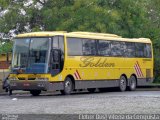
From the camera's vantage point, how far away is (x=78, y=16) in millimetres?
41656

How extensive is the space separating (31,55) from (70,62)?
227 cm


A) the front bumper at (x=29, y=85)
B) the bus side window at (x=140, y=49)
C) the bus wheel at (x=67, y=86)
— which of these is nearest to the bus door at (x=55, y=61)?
the front bumper at (x=29, y=85)

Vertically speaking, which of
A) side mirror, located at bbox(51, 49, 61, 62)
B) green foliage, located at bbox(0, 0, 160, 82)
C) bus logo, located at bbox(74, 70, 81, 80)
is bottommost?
bus logo, located at bbox(74, 70, 81, 80)

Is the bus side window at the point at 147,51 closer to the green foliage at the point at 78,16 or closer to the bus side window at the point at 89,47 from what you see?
the green foliage at the point at 78,16

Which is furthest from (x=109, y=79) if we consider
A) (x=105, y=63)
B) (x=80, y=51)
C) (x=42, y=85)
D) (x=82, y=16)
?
(x=82, y=16)

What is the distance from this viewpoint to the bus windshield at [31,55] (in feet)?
92.1

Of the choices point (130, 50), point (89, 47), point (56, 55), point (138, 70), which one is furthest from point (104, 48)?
point (56, 55)

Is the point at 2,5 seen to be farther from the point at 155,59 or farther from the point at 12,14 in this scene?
the point at 155,59

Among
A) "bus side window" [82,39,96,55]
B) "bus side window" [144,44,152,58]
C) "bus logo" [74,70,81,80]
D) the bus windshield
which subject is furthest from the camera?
"bus side window" [144,44,152,58]

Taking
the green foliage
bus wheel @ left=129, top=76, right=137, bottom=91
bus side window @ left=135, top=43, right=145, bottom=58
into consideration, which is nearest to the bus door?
bus wheel @ left=129, top=76, right=137, bottom=91

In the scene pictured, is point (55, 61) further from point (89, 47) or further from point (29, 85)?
point (89, 47)

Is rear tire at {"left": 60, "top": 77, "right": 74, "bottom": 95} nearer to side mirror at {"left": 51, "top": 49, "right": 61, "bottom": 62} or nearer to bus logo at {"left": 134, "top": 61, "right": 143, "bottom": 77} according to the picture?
side mirror at {"left": 51, "top": 49, "right": 61, "bottom": 62}

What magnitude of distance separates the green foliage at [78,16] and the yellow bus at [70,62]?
21.1ft

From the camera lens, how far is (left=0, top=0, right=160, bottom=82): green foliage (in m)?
41.6
